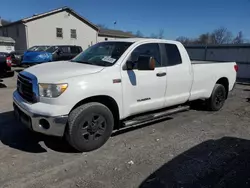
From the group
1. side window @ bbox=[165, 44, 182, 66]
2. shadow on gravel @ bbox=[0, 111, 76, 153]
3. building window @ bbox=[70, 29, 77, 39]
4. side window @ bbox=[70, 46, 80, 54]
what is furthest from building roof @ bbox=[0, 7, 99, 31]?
side window @ bbox=[165, 44, 182, 66]

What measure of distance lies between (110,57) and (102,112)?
108cm

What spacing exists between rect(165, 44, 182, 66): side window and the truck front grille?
2.74 metres

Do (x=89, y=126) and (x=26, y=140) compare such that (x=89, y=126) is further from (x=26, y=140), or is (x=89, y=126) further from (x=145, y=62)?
(x=145, y=62)

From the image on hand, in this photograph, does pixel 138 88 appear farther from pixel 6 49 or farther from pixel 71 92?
pixel 6 49

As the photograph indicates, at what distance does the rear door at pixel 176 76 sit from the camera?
5.08m

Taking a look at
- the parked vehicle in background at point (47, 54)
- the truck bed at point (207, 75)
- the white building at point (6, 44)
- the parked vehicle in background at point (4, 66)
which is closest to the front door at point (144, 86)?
the truck bed at point (207, 75)

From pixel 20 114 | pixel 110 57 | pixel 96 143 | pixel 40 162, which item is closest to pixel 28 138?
pixel 20 114

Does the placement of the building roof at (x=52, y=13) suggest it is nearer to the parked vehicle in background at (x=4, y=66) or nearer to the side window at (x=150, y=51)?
the parked vehicle in background at (x=4, y=66)

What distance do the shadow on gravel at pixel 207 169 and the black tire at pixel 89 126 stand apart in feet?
3.79

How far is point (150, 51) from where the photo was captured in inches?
195

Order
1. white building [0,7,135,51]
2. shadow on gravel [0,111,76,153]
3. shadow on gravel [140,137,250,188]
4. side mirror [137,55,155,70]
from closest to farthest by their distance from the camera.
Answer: shadow on gravel [140,137,250,188]
shadow on gravel [0,111,76,153]
side mirror [137,55,155,70]
white building [0,7,135,51]

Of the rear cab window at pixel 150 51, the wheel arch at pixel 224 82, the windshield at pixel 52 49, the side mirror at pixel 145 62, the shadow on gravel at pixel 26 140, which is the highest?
the windshield at pixel 52 49

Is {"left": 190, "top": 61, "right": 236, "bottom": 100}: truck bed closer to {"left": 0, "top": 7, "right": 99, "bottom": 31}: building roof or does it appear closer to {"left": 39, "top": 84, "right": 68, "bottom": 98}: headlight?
{"left": 39, "top": 84, "right": 68, "bottom": 98}: headlight

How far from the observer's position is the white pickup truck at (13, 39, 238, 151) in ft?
12.0
